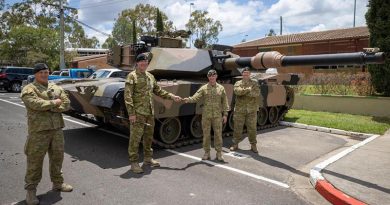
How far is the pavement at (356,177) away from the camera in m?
5.04

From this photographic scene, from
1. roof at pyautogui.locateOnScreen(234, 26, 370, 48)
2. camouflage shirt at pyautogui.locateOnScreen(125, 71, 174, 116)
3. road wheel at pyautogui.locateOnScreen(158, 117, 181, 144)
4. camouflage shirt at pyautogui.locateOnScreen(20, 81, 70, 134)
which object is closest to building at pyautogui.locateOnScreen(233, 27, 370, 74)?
roof at pyautogui.locateOnScreen(234, 26, 370, 48)

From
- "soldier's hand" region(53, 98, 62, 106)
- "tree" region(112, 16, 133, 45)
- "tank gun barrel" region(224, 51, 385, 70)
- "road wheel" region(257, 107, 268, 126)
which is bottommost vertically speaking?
"road wheel" region(257, 107, 268, 126)

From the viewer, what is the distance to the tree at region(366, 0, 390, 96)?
12.4 m

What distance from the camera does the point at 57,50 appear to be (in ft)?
119

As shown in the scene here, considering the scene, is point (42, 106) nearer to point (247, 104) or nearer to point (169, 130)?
point (169, 130)

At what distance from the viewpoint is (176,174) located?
6.18 meters

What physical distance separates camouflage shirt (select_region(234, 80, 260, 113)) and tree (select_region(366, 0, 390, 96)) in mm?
6803

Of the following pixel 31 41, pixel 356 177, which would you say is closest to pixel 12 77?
pixel 31 41

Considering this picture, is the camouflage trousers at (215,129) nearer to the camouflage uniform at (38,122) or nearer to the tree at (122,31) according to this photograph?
the camouflage uniform at (38,122)

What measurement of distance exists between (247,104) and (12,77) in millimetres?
21291

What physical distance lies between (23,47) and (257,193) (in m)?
36.3

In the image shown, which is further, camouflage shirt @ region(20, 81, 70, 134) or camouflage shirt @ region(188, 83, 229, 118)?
camouflage shirt @ region(188, 83, 229, 118)

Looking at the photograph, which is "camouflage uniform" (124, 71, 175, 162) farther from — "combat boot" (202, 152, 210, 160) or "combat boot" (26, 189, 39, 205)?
"combat boot" (26, 189, 39, 205)

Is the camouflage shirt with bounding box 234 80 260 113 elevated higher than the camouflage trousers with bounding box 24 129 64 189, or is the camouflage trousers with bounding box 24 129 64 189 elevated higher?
the camouflage shirt with bounding box 234 80 260 113
